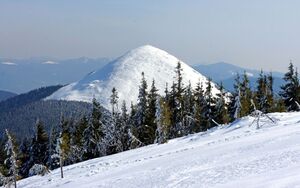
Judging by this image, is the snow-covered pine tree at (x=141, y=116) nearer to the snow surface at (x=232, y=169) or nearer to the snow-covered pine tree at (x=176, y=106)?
the snow-covered pine tree at (x=176, y=106)

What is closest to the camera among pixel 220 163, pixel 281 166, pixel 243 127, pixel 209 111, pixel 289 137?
pixel 281 166

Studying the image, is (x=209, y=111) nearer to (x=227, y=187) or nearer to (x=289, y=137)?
(x=289, y=137)

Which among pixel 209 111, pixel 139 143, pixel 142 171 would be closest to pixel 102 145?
pixel 139 143

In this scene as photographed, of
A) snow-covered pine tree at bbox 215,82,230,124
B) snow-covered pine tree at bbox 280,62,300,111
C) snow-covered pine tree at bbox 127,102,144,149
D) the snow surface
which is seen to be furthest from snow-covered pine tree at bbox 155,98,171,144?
the snow surface

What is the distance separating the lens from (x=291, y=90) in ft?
225

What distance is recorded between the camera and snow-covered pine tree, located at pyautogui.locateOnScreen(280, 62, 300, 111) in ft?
222

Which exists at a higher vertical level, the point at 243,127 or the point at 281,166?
the point at 281,166

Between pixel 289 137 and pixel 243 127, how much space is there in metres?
15.0

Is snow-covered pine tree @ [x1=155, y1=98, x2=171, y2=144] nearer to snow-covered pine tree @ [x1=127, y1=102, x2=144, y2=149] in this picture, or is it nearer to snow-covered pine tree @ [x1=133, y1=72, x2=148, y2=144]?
snow-covered pine tree @ [x1=127, y1=102, x2=144, y2=149]

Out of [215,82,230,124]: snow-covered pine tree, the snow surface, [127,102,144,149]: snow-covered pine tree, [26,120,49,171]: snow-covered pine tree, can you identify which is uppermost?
the snow surface

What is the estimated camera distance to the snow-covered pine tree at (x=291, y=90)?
67.8 m

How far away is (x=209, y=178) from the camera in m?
20.1

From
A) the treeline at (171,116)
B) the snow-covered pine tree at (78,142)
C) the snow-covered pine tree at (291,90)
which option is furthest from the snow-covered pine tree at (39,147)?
the snow-covered pine tree at (291,90)

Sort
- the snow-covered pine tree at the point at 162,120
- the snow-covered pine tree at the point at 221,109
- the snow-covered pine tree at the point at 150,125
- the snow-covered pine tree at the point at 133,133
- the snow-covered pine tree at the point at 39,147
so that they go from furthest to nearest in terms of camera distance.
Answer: the snow-covered pine tree at the point at 39,147 < the snow-covered pine tree at the point at 221,109 < the snow-covered pine tree at the point at 150,125 < the snow-covered pine tree at the point at 133,133 < the snow-covered pine tree at the point at 162,120
